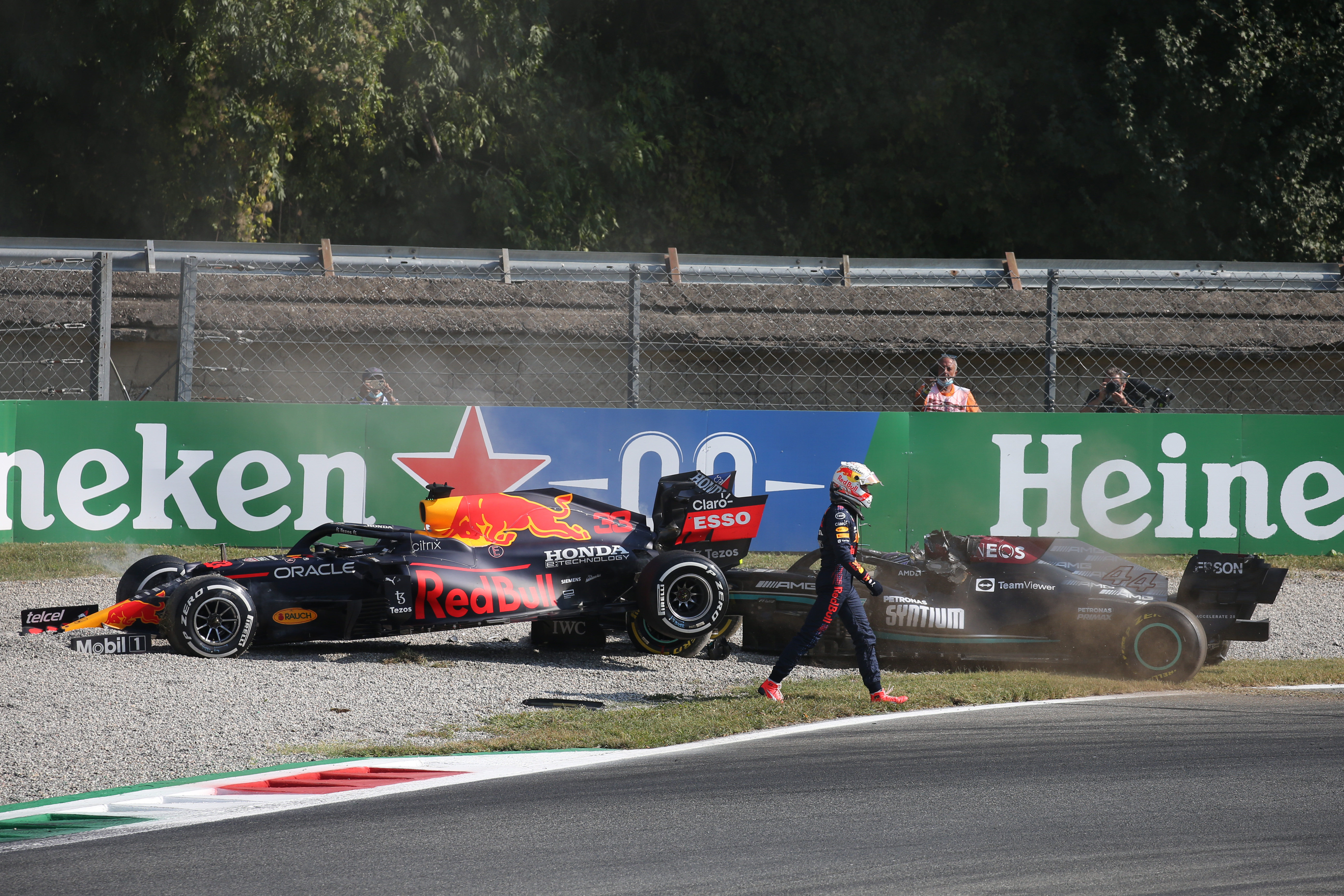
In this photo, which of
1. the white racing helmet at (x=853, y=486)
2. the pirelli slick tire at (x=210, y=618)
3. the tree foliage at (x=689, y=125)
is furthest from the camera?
the tree foliage at (x=689, y=125)

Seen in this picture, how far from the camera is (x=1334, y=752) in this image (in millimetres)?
6262

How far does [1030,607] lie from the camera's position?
28.2 feet

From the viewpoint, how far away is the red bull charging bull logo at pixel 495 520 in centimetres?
907

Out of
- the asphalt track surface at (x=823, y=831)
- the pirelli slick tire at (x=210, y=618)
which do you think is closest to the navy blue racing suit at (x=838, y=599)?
Answer: the asphalt track surface at (x=823, y=831)

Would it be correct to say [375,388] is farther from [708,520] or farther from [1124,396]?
[1124,396]

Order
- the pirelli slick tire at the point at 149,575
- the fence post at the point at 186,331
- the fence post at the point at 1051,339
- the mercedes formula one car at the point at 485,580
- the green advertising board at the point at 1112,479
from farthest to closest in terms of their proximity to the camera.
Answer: the fence post at the point at 1051,339 → the green advertising board at the point at 1112,479 → the fence post at the point at 186,331 → the pirelli slick tire at the point at 149,575 → the mercedes formula one car at the point at 485,580

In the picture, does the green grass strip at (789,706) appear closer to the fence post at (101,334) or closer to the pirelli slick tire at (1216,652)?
the pirelli slick tire at (1216,652)

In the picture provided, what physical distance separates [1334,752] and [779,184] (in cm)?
2397

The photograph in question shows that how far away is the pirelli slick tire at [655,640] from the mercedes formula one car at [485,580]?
0.03 feet

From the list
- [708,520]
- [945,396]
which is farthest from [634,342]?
[708,520]

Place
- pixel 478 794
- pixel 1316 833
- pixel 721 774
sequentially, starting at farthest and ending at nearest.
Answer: pixel 721 774
pixel 478 794
pixel 1316 833

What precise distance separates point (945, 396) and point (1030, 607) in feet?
14.6

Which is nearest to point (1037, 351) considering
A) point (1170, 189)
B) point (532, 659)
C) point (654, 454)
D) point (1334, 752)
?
point (654, 454)

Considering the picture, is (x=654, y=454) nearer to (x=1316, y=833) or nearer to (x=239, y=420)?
(x=239, y=420)
